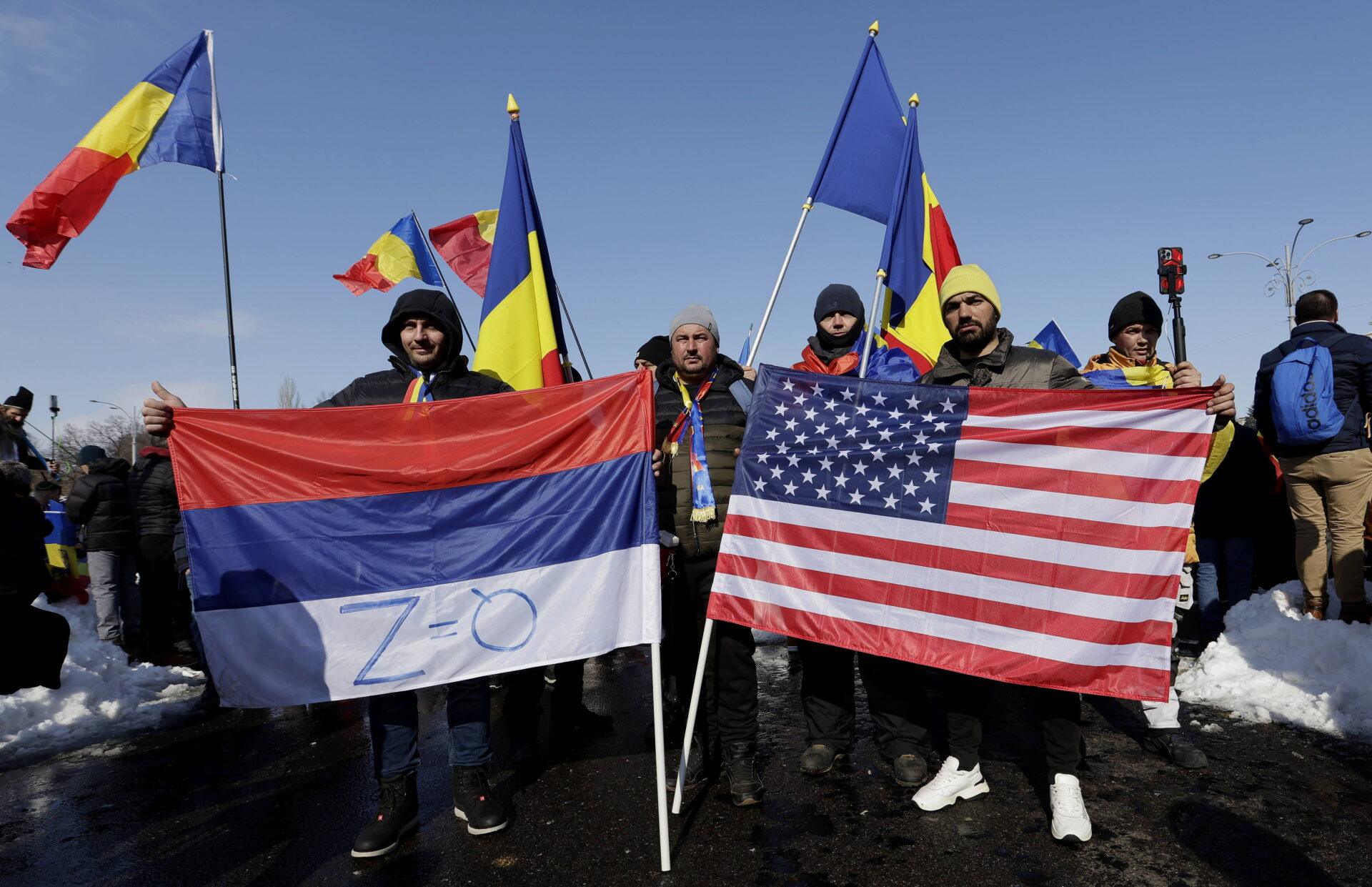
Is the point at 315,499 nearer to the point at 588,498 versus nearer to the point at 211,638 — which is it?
the point at 211,638

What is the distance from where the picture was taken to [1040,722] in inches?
138

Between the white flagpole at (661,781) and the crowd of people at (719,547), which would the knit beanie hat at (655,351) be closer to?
the crowd of people at (719,547)

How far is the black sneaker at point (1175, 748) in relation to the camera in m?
3.99

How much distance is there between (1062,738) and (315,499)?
352 centimetres

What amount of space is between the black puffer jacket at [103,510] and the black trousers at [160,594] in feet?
0.64

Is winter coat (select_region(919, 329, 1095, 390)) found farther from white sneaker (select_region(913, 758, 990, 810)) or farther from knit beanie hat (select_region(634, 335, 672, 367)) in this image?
knit beanie hat (select_region(634, 335, 672, 367))

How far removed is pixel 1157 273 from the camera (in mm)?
10383

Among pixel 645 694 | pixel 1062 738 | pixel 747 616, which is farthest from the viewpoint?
pixel 645 694

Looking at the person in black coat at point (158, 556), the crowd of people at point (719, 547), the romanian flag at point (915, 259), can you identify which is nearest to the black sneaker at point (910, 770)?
the crowd of people at point (719, 547)

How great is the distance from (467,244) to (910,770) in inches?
287

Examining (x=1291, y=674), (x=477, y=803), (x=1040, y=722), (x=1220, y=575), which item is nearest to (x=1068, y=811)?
(x=1040, y=722)

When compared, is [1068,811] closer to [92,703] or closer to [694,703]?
[694,703]

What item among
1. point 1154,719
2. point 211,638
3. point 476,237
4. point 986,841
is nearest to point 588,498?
point 211,638

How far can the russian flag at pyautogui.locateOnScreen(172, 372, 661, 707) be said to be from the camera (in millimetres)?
3576
